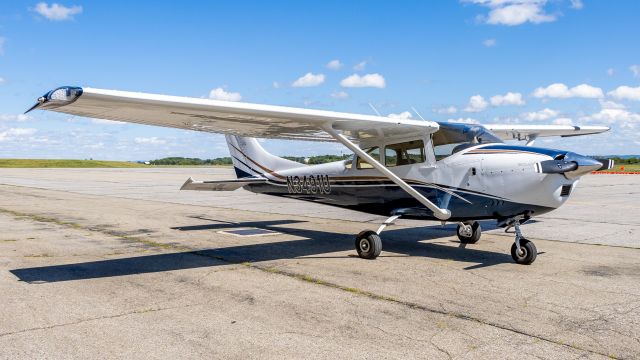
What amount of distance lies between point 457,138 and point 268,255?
3.92 m

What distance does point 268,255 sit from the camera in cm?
887

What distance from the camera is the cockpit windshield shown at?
27.9ft

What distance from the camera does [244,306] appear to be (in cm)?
563

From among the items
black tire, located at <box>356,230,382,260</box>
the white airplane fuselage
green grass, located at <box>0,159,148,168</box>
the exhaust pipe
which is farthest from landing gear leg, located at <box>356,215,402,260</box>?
green grass, located at <box>0,159,148,168</box>

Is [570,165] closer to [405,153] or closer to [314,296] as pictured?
[405,153]

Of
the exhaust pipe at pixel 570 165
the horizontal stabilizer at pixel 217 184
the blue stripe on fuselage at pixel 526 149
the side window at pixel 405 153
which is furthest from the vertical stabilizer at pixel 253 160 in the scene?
the exhaust pipe at pixel 570 165

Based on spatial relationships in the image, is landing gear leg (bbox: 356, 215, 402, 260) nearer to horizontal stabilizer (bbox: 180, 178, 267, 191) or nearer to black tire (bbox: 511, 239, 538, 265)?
black tire (bbox: 511, 239, 538, 265)

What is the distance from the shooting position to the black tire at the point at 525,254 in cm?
787

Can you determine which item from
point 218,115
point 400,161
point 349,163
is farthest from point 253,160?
point 218,115

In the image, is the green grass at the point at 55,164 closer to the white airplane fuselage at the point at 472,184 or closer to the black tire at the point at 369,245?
the white airplane fuselage at the point at 472,184

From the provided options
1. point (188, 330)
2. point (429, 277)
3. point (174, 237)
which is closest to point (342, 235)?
point (174, 237)

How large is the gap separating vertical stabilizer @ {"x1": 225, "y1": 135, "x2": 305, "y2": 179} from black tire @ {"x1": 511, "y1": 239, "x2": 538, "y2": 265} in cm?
544

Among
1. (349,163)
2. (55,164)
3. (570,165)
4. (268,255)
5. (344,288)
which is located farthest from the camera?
(55,164)

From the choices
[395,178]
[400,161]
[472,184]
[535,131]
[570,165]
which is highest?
[535,131]
